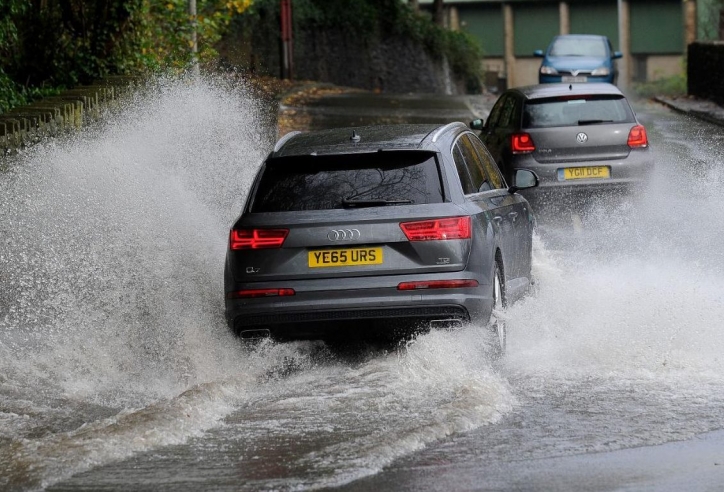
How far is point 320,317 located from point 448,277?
2.65 ft

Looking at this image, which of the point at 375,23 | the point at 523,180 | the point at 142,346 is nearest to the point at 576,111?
the point at 523,180

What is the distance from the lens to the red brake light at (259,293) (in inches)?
341

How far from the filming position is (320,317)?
8625mm

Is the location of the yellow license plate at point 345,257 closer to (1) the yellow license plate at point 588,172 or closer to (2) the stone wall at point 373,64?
(1) the yellow license plate at point 588,172

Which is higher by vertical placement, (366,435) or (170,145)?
(170,145)

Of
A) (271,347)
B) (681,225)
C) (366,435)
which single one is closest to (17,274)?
(271,347)

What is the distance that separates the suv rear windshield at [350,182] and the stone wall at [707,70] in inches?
981

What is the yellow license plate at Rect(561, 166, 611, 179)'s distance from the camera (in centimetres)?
1623

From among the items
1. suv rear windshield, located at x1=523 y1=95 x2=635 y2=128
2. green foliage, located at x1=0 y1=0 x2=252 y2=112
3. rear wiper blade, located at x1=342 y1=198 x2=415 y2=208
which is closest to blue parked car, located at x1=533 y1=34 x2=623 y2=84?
green foliage, located at x1=0 y1=0 x2=252 y2=112

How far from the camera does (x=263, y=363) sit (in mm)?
8992

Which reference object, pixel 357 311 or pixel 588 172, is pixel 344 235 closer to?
pixel 357 311

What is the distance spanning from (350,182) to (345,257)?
1.66 feet

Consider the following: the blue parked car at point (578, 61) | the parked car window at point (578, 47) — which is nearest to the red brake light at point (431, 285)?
the blue parked car at point (578, 61)

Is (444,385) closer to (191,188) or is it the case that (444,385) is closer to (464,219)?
(464,219)
